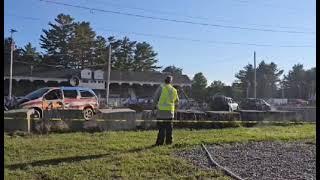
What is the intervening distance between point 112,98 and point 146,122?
148 feet

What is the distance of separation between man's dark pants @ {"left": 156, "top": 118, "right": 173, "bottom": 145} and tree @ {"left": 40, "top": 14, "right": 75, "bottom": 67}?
66578 millimetres

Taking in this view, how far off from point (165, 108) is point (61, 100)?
13.3 meters

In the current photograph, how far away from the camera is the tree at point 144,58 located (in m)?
99.8

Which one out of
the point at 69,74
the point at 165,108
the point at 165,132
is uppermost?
the point at 69,74

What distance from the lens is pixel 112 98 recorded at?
205 ft

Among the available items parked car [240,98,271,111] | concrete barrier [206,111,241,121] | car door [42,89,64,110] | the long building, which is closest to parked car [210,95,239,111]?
parked car [240,98,271,111]

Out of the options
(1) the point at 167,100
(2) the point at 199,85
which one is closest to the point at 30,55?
(2) the point at 199,85

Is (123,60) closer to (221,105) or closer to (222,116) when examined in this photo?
(221,105)

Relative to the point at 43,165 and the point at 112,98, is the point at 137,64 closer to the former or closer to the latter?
the point at 112,98

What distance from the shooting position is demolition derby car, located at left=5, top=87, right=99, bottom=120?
2342cm

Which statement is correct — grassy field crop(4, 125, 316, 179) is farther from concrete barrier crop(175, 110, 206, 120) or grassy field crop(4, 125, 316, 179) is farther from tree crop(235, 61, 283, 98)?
tree crop(235, 61, 283, 98)

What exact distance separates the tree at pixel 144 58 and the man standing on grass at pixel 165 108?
3360 inches

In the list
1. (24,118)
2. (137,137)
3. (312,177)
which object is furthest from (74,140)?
(312,177)

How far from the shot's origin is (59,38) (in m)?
80.5
